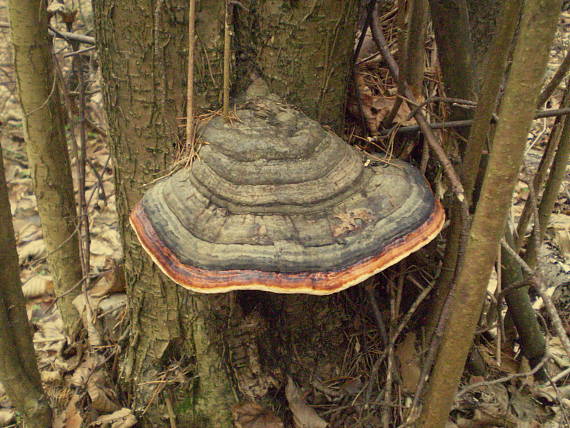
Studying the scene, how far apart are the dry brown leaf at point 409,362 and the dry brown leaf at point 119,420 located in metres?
1.57

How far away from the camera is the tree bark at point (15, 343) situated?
2467 mm

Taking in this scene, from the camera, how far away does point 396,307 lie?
8.92 feet

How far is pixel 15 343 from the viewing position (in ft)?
8.50

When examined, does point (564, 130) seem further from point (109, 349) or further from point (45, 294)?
point (45, 294)

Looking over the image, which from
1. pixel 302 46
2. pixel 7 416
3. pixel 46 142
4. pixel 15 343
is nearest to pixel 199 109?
pixel 302 46

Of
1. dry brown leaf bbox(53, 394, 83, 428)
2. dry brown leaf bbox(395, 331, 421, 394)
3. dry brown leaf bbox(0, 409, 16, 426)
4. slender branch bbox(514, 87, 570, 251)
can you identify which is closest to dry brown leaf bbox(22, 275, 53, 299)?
dry brown leaf bbox(0, 409, 16, 426)

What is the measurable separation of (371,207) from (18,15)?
235cm

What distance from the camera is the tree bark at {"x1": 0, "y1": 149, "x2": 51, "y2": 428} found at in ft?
8.09

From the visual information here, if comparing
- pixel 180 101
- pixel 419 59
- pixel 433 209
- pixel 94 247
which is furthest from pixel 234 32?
pixel 94 247

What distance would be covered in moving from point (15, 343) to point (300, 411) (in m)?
1.60

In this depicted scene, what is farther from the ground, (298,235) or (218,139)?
(218,139)

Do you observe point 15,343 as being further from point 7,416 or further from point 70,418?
point 7,416

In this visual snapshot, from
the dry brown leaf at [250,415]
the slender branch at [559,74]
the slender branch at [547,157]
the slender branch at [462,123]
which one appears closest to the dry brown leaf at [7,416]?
the dry brown leaf at [250,415]

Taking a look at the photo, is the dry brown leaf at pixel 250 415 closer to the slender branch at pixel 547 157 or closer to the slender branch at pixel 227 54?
the slender branch at pixel 227 54
